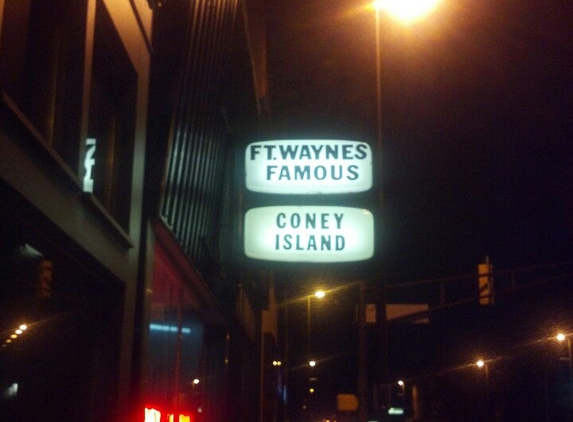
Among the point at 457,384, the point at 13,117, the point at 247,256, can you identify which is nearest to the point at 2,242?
the point at 13,117

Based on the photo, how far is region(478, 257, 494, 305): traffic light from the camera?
1973 cm

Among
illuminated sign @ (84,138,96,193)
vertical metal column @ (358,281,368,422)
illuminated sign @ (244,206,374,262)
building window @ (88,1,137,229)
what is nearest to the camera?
illuminated sign @ (84,138,96,193)

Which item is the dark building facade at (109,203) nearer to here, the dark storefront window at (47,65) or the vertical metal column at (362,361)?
the dark storefront window at (47,65)

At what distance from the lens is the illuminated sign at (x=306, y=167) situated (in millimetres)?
11250

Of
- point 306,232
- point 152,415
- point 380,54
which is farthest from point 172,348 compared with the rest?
→ point 380,54

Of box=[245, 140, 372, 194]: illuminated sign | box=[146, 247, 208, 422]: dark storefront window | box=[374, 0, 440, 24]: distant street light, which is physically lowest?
box=[146, 247, 208, 422]: dark storefront window

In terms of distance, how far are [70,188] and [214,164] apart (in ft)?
22.4

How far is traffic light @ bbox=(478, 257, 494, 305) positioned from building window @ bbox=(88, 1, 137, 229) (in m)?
13.8

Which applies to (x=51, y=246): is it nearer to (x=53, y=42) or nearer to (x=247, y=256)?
(x=53, y=42)

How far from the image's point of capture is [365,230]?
1118 centimetres

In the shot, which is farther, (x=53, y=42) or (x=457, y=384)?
(x=457, y=384)

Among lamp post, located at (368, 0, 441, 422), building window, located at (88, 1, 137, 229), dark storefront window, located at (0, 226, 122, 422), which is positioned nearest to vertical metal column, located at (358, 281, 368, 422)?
lamp post, located at (368, 0, 441, 422)

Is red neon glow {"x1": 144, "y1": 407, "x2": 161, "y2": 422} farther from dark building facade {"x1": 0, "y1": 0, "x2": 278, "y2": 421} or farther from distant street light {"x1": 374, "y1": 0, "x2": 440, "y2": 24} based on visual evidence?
distant street light {"x1": 374, "y1": 0, "x2": 440, "y2": 24}

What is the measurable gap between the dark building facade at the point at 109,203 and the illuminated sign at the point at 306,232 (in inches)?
24.9
